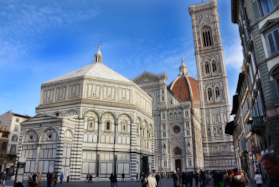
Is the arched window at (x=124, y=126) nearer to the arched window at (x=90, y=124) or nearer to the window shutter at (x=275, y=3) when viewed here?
the arched window at (x=90, y=124)

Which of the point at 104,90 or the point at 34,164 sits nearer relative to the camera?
the point at 34,164

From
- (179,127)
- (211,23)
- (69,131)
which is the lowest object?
(69,131)

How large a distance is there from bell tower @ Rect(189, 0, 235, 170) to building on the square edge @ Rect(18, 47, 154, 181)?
24603 mm

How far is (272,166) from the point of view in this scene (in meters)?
2.94

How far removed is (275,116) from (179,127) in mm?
36993

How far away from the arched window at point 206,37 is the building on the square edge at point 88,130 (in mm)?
34939

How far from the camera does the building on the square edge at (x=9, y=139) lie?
42.1 metres

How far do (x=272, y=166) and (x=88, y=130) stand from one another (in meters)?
25.6

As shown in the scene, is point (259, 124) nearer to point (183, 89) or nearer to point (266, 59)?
point (266, 59)

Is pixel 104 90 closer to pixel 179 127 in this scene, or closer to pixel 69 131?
pixel 69 131

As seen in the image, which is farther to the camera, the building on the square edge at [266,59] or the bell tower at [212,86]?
the bell tower at [212,86]

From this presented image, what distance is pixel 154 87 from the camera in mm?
54156

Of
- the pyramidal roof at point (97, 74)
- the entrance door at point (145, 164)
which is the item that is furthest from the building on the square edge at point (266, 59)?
the pyramidal roof at point (97, 74)

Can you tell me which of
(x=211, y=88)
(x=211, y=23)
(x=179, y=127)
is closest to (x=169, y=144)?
(x=179, y=127)
